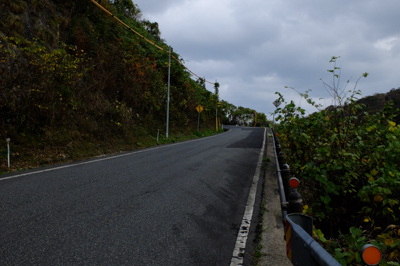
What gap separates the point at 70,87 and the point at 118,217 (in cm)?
951

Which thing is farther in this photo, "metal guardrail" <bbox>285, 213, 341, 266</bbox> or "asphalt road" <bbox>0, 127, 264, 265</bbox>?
"asphalt road" <bbox>0, 127, 264, 265</bbox>

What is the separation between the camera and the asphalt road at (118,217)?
9.72 feet

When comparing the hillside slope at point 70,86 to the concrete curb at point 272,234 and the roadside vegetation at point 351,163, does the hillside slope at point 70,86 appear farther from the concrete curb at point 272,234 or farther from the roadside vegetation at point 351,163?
the roadside vegetation at point 351,163

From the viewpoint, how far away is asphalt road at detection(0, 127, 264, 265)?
2963mm

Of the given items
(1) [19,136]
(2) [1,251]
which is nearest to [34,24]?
(1) [19,136]

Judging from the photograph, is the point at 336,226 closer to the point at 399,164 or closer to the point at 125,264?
the point at 399,164

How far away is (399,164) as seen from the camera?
416cm

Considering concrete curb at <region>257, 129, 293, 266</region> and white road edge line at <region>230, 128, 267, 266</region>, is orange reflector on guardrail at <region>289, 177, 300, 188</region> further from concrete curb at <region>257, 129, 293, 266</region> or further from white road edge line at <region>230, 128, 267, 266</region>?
white road edge line at <region>230, 128, 267, 266</region>

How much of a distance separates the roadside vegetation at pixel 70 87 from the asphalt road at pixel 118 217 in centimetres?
309

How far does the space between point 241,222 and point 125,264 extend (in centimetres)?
207

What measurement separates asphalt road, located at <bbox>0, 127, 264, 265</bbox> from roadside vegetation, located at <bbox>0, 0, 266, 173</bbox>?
10.1 ft

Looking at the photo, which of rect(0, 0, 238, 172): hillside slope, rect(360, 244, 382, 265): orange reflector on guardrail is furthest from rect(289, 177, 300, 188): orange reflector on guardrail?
rect(0, 0, 238, 172): hillside slope

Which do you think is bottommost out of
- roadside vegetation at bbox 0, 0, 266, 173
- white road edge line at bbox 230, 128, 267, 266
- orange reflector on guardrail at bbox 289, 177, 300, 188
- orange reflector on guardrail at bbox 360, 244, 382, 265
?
white road edge line at bbox 230, 128, 267, 266

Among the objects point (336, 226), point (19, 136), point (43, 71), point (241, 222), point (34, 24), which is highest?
point (34, 24)
